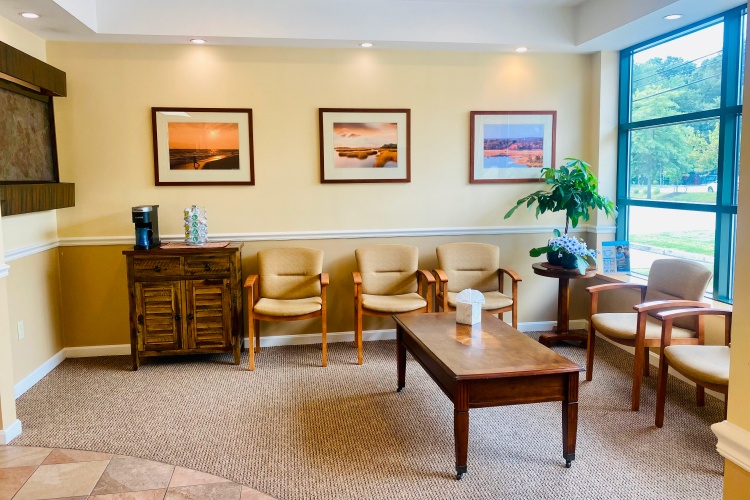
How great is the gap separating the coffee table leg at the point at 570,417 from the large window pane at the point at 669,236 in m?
1.68

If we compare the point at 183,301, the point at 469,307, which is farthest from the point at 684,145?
the point at 183,301

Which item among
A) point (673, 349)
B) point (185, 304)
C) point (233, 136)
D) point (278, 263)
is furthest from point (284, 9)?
point (673, 349)

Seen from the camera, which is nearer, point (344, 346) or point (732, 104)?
point (732, 104)

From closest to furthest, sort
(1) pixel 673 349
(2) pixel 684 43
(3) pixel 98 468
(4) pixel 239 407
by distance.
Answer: (3) pixel 98 468 → (1) pixel 673 349 → (4) pixel 239 407 → (2) pixel 684 43

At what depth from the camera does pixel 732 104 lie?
12.5ft

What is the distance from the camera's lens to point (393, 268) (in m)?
4.87

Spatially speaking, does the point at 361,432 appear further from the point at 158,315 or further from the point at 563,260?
the point at 563,260

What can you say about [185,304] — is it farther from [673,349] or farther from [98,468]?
[673,349]

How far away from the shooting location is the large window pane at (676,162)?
13.2 feet

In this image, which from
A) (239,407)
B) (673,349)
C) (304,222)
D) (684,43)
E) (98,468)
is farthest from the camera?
(304,222)

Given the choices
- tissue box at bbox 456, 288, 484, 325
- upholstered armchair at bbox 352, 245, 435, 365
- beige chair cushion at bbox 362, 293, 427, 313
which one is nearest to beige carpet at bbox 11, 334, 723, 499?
beige chair cushion at bbox 362, 293, 427, 313

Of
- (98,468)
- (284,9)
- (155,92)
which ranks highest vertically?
(284,9)

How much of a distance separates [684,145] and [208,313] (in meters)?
3.69

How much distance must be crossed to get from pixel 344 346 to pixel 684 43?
3457 millimetres
